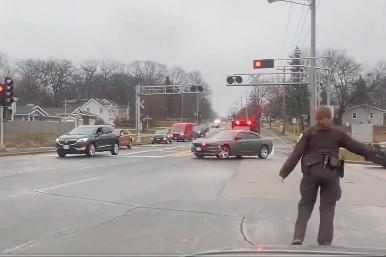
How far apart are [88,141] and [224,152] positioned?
6667 mm

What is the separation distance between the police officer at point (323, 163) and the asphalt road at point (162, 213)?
548 mm

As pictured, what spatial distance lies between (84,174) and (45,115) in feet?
332

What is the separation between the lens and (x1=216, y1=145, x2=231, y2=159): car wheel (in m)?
25.9

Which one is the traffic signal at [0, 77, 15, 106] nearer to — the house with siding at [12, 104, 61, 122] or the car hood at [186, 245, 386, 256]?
the car hood at [186, 245, 386, 256]

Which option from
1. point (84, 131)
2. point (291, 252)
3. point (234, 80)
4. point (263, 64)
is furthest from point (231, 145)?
point (234, 80)

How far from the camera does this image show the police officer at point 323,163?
6539mm

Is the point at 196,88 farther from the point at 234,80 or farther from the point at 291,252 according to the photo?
the point at 291,252

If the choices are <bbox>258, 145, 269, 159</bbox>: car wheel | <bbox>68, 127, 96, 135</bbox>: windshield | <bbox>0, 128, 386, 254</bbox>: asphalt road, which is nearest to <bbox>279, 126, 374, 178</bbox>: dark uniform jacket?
<bbox>0, 128, 386, 254</bbox>: asphalt road

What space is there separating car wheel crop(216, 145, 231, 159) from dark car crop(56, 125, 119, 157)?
20.5ft

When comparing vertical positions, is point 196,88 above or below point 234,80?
above

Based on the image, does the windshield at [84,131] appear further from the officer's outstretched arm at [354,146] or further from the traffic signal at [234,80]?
the traffic signal at [234,80]

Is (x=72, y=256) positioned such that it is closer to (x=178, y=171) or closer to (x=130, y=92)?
(x=178, y=171)

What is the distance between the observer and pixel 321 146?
6.58m

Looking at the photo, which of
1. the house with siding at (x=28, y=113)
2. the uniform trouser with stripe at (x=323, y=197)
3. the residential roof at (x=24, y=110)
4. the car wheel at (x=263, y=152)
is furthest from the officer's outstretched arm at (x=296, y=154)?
the residential roof at (x=24, y=110)
